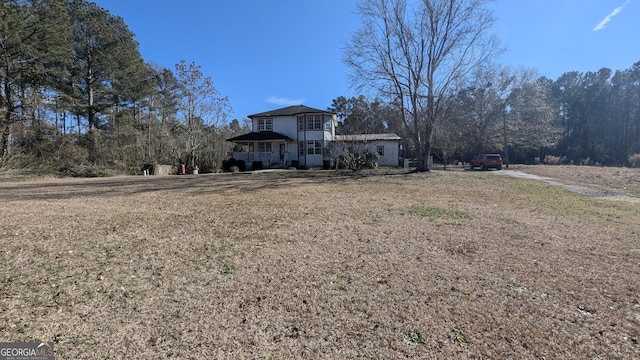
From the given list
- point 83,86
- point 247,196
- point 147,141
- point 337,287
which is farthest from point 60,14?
point 337,287

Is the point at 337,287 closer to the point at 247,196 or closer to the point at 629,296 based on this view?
the point at 629,296

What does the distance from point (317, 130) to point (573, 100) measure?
60.3 metres

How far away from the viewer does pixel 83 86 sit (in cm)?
2734

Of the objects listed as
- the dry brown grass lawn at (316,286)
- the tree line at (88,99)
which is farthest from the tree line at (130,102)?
the dry brown grass lawn at (316,286)

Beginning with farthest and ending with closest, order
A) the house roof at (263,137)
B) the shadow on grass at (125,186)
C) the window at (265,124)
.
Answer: the window at (265,124), the house roof at (263,137), the shadow on grass at (125,186)

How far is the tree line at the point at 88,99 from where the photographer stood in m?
19.9

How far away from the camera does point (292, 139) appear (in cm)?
2833

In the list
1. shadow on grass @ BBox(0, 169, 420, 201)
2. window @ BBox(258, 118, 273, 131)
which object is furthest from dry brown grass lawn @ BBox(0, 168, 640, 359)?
window @ BBox(258, 118, 273, 131)

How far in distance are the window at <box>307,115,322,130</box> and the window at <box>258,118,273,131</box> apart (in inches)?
169

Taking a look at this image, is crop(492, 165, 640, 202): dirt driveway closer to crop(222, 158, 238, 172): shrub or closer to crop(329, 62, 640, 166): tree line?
crop(329, 62, 640, 166): tree line

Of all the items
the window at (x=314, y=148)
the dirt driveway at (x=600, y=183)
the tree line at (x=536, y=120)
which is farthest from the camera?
the tree line at (x=536, y=120)

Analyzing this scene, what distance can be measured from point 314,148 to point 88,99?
22.1m

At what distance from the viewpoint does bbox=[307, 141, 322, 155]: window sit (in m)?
28.1

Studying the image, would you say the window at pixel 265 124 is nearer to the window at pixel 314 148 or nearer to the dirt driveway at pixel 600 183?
the window at pixel 314 148
